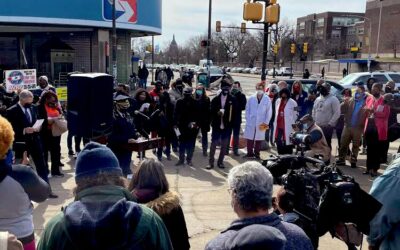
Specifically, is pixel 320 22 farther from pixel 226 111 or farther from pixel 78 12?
pixel 226 111

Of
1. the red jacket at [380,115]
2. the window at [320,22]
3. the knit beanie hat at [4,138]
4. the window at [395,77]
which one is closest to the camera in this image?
the knit beanie hat at [4,138]

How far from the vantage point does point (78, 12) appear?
25594 millimetres

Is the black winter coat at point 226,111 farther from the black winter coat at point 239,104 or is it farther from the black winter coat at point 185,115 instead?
the black winter coat at point 185,115

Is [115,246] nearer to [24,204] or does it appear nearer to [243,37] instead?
[24,204]

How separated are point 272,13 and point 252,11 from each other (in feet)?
1.73

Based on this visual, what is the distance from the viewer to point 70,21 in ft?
83.1

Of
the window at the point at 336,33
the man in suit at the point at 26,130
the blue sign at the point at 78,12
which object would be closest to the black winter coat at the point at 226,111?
the man in suit at the point at 26,130

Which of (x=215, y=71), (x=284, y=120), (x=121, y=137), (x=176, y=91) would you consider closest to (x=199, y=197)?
(x=121, y=137)

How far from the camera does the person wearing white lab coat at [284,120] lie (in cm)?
978

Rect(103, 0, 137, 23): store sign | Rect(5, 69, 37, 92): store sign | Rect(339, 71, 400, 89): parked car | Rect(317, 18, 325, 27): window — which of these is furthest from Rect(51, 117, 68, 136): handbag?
Rect(317, 18, 325, 27): window

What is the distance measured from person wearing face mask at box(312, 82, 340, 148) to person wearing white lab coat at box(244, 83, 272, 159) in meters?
1.11

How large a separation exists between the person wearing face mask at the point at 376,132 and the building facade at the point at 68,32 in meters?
19.8

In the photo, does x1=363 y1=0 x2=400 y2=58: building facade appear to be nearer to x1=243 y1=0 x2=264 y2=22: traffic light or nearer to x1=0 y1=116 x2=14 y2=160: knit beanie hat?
x1=243 y1=0 x2=264 y2=22: traffic light

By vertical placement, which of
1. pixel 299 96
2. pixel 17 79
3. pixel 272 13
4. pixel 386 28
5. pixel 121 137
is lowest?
pixel 121 137
